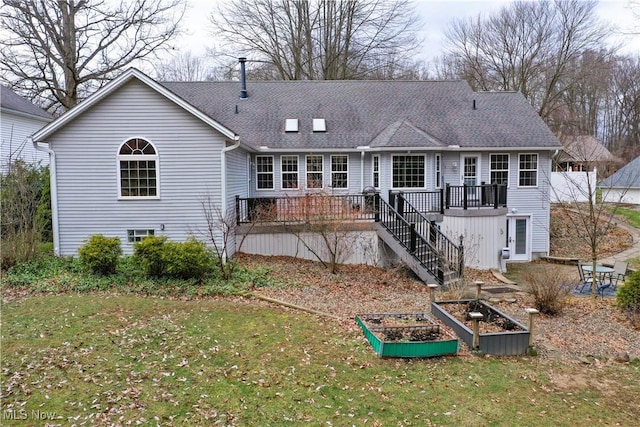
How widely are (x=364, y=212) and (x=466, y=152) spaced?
5.92 meters

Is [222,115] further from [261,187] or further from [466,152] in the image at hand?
[466,152]

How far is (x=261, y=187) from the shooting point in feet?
54.9

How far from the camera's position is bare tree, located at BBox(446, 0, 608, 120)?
2777 centimetres

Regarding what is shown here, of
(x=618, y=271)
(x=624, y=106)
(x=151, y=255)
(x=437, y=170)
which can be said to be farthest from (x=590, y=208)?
(x=624, y=106)

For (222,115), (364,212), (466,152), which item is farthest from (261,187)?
(466,152)

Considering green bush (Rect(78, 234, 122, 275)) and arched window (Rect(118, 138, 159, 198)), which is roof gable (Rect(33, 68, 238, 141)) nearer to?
arched window (Rect(118, 138, 159, 198))

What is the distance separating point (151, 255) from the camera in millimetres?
9961

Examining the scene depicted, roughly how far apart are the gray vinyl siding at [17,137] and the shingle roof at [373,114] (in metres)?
7.10

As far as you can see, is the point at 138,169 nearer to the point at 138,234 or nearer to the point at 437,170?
the point at 138,234

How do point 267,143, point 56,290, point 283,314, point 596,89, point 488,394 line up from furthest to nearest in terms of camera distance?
point 596,89 < point 267,143 < point 56,290 < point 283,314 < point 488,394

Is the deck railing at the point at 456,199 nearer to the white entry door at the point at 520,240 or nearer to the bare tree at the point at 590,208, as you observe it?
the bare tree at the point at 590,208

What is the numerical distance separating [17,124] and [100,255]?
44.8 feet
